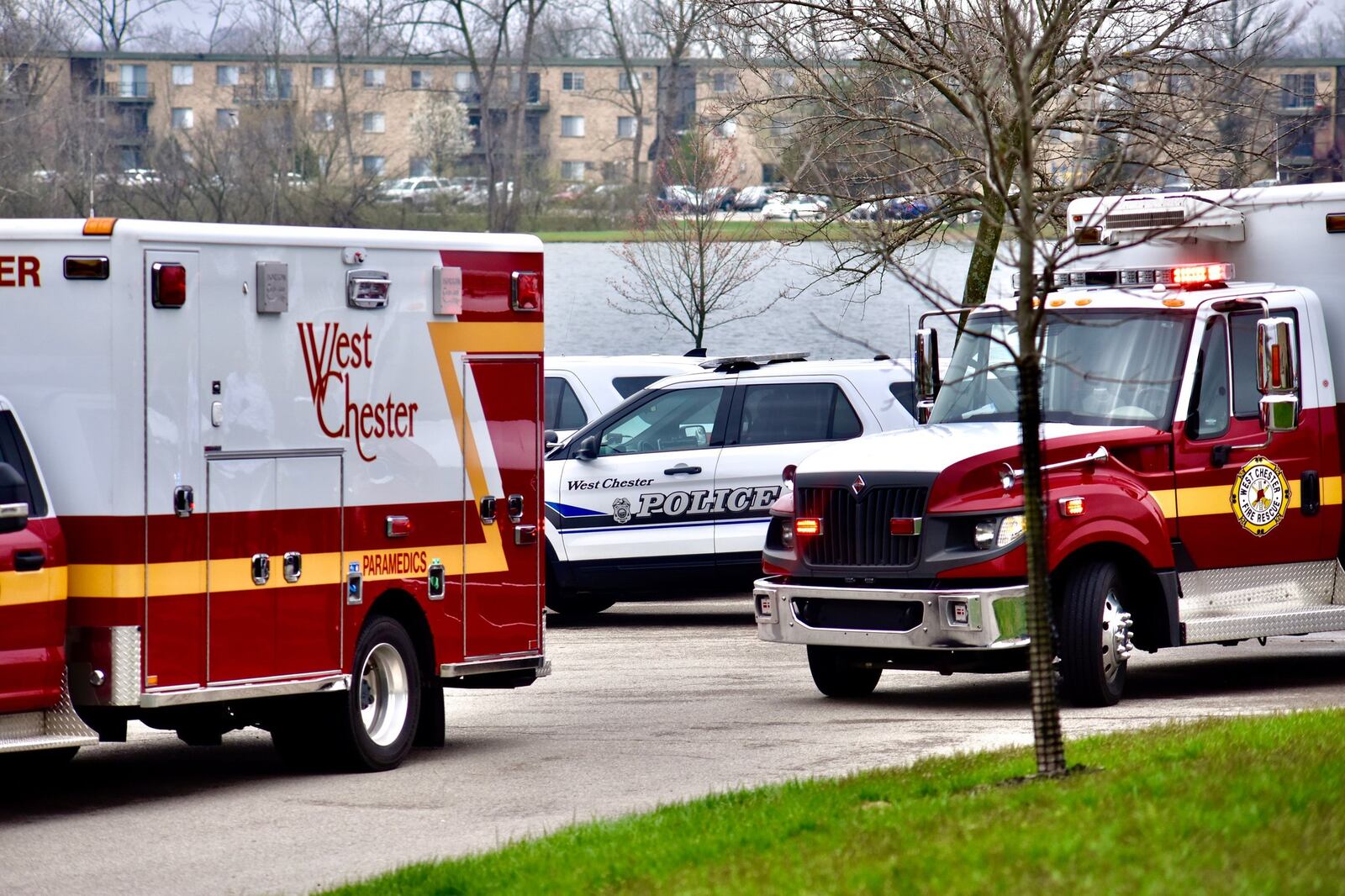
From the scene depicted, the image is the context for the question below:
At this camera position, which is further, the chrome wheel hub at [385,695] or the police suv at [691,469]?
the police suv at [691,469]

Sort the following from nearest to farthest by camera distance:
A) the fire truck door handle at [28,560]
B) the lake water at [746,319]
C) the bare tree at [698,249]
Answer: the fire truck door handle at [28,560], the bare tree at [698,249], the lake water at [746,319]

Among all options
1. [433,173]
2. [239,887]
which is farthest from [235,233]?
[433,173]

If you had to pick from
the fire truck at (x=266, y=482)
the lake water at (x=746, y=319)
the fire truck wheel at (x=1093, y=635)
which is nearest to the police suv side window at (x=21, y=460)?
the fire truck at (x=266, y=482)

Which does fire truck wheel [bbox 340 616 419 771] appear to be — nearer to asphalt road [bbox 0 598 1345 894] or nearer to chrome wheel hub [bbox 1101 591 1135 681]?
asphalt road [bbox 0 598 1345 894]

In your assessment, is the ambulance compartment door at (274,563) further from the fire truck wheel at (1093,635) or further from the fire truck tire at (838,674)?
the fire truck wheel at (1093,635)

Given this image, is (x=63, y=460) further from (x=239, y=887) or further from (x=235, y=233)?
(x=239, y=887)

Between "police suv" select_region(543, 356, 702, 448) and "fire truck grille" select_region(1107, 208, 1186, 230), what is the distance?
5.65 m

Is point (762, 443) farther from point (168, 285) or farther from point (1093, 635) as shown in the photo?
point (168, 285)

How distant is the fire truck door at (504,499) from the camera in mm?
10938

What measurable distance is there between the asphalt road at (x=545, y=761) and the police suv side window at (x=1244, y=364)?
70.6 inches

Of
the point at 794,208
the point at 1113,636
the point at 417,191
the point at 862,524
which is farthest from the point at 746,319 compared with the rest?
the point at 1113,636

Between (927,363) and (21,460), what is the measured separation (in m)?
6.19

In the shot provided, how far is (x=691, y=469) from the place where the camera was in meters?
16.1

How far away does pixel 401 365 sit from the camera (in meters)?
10.5
